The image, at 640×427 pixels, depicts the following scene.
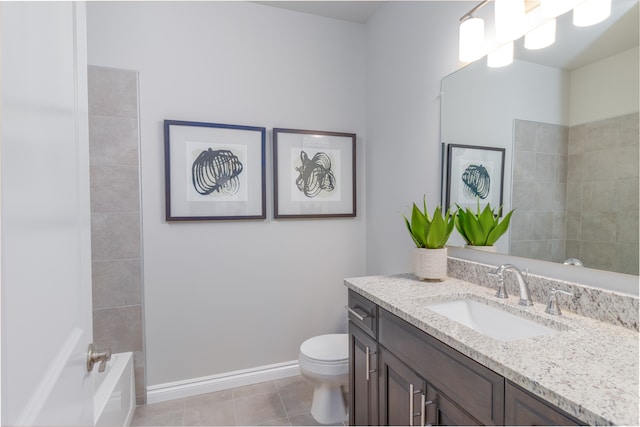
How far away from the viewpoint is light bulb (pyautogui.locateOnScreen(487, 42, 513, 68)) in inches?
53.3

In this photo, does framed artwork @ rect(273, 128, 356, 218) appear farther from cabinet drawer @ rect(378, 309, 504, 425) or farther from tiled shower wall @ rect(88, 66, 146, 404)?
cabinet drawer @ rect(378, 309, 504, 425)

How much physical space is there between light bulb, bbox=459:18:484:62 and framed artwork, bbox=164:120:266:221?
1296mm

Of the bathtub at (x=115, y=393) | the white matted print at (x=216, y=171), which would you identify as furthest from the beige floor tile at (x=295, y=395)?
the white matted print at (x=216, y=171)

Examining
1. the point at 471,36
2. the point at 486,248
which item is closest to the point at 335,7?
the point at 471,36

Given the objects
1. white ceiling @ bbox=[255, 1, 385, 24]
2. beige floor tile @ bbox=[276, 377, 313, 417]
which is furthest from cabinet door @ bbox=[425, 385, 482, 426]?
white ceiling @ bbox=[255, 1, 385, 24]

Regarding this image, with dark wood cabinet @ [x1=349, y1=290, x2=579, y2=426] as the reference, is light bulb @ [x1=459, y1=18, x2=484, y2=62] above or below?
above

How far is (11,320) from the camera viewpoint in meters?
0.41

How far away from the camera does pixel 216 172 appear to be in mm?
2098

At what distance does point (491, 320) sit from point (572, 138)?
2.38 ft

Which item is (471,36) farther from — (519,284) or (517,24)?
(519,284)

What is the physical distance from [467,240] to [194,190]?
1.63 meters

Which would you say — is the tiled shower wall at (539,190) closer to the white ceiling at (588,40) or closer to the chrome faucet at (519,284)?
the chrome faucet at (519,284)

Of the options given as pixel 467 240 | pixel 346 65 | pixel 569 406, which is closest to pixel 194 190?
pixel 346 65

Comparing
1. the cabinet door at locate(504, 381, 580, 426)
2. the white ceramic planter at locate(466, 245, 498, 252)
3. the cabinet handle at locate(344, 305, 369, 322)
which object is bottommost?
the cabinet handle at locate(344, 305, 369, 322)
